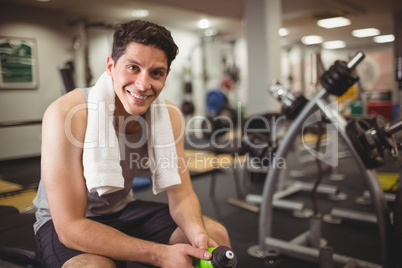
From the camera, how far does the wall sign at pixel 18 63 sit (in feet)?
15.0

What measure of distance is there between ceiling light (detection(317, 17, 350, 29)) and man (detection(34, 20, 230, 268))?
6.50 m

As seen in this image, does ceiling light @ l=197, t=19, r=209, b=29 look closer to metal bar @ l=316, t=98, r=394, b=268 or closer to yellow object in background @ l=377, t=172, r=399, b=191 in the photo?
yellow object in background @ l=377, t=172, r=399, b=191

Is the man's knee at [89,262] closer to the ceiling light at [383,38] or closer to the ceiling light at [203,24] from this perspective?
the ceiling light at [203,24]

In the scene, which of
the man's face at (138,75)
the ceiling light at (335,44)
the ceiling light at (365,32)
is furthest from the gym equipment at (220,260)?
the ceiling light at (335,44)

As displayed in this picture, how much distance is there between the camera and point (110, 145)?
1.05m

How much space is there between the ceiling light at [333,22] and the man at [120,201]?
650 cm

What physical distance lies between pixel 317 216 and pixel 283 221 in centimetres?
59

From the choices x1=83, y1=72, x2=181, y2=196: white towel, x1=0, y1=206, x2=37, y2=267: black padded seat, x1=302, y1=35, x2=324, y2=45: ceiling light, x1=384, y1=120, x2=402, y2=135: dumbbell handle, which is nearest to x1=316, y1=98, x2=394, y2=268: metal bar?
x1=384, y1=120, x2=402, y2=135: dumbbell handle

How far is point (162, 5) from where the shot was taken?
16.4 ft

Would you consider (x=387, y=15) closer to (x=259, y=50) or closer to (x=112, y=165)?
(x=259, y=50)

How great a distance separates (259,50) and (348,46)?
8.72 metres

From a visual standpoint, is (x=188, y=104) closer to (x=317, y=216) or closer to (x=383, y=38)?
(x=317, y=216)

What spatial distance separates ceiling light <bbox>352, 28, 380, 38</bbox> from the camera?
813 cm

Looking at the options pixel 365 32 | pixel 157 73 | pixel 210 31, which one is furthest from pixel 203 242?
pixel 365 32
